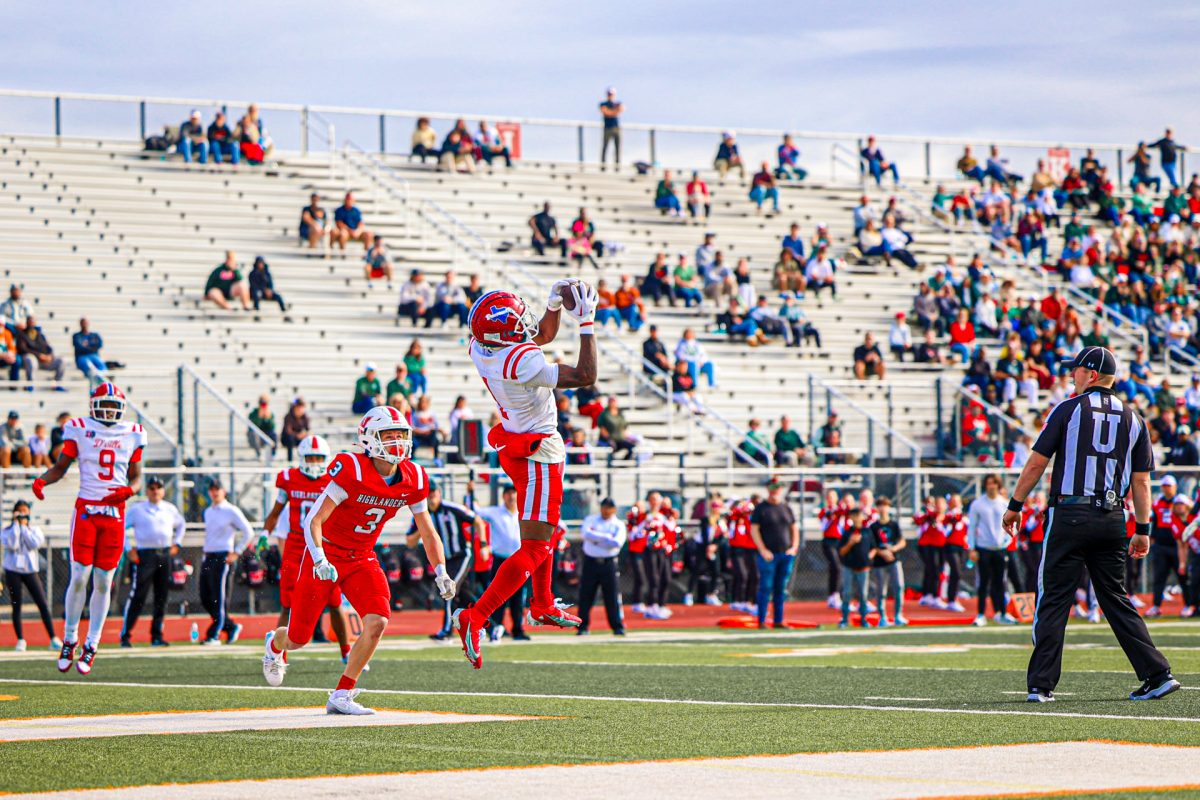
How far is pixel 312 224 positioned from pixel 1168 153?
2213cm

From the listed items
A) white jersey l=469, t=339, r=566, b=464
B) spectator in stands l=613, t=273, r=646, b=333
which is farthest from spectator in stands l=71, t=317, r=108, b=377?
white jersey l=469, t=339, r=566, b=464

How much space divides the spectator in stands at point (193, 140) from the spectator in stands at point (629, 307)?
833 centimetres

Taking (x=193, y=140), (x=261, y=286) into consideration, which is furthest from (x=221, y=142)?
(x=261, y=286)

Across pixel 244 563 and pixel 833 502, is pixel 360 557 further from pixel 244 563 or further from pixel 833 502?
pixel 833 502

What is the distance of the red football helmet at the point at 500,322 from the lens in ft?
30.4

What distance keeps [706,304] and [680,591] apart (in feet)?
29.5

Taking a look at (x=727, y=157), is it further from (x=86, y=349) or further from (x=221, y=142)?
(x=86, y=349)

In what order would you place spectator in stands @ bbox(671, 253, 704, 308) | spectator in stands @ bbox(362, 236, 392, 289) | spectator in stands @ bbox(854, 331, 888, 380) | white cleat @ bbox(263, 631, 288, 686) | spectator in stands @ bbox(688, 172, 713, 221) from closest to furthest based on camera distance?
white cleat @ bbox(263, 631, 288, 686) → spectator in stands @ bbox(854, 331, 888, 380) → spectator in stands @ bbox(362, 236, 392, 289) → spectator in stands @ bbox(671, 253, 704, 308) → spectator in stands @ bbox(688, 172, 713, 221)

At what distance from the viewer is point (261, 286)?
30.2 meters

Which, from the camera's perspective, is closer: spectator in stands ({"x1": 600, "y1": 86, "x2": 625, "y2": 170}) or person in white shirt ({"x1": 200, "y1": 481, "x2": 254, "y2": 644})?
person in white shirt ({"x1": 200, "y1": 481, "x2": 254, "y2": 644})

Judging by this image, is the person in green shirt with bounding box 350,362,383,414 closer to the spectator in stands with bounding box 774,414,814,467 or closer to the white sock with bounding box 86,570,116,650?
the spectator in stands with bounding box 774,414,814,467

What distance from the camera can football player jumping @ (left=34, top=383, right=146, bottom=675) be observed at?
14219 mm

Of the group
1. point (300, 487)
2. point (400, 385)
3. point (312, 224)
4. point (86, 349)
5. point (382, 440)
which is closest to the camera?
point (382, 440)

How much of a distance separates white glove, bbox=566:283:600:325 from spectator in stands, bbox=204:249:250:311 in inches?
849
